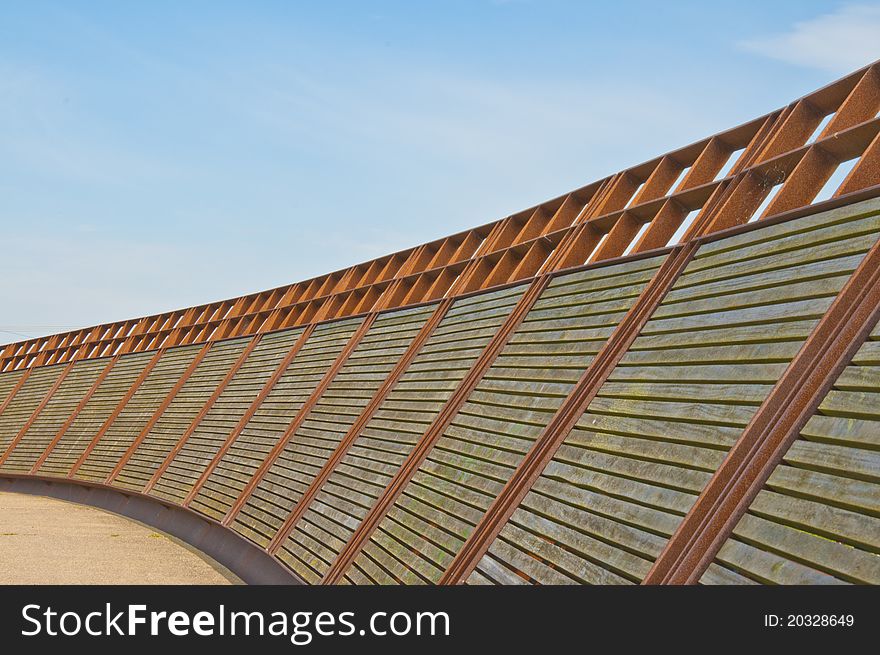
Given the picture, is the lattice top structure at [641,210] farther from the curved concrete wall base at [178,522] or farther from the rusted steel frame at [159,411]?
the curved concrete wall base at [178,522]

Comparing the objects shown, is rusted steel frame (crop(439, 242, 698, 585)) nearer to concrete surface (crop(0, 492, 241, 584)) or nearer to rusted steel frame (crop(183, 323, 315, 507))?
concrete surface (crop(0, 492, 241, 584))

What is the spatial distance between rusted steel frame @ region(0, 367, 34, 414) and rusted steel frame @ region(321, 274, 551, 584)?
19.2 metres

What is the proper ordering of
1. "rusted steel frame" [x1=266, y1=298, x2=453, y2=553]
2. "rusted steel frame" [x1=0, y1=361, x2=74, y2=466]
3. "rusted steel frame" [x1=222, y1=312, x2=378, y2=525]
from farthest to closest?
"rusted steel frame" [x1=0, y1=361, x2=74, y2=466], "rusted steel frame" [x1=222, y1=312, x2=378, y2=525], "rusted steel frame" [x1=266, y1=298, x2=453, y2=553]

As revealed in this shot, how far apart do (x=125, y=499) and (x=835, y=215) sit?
43.2ft

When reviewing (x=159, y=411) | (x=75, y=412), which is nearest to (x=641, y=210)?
(x=159, y=411)

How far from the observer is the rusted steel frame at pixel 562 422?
5.76 meters

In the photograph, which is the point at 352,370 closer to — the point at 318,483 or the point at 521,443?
the point at 318,483

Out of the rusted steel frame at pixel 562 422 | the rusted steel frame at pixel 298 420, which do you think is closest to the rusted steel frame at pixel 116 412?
the rusted steel frame at pixel 298 420

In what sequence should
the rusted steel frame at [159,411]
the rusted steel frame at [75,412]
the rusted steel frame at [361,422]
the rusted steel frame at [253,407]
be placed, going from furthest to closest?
the rusted steel frame at [75,412], the rusted steel frame at [159,411], the rusted steel frame at [253,407], the rusted steel frame at [361,422]

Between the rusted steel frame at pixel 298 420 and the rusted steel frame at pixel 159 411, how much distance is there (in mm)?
5613

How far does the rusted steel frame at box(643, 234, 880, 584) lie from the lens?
4.04 meters

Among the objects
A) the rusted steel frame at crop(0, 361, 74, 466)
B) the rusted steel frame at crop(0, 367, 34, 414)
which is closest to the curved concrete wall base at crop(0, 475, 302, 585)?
the rusted steel frame at crop(0, 361, 74, 466)

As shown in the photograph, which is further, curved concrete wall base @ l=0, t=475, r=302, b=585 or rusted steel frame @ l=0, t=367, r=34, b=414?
rusted steel frame @ l=0, t=367, r=34, b=414

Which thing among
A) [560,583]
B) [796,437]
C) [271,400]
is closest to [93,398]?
[271,400]
